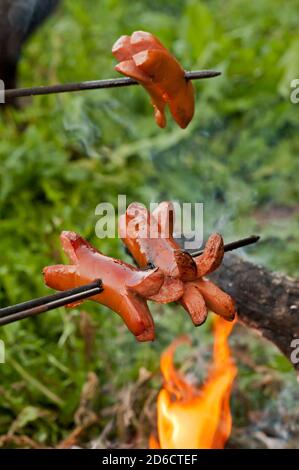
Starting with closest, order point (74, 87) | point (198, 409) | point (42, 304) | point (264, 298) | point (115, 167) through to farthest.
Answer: point (42, 304), point (74, 87), point (264, 298), point (198, 409), point (115, 167)

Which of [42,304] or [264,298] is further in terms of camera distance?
[264,298]

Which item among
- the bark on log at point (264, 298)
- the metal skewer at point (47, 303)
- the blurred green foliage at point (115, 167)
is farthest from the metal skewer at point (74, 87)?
the blurred green foliage at point (115, 167)

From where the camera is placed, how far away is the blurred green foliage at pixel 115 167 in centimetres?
279

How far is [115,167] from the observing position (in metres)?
4.21

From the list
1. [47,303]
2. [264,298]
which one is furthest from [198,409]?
[47,303]

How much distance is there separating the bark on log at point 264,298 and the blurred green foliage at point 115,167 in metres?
0.59

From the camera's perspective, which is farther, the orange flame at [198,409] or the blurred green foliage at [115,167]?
the blurred green foliage at [115,167]

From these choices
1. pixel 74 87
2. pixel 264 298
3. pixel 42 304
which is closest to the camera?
pixel 42 304

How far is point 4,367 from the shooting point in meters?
2.73

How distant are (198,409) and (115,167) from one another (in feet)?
7.13

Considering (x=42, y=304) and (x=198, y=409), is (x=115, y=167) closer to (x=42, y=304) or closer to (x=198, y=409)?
(x=198, y=409)

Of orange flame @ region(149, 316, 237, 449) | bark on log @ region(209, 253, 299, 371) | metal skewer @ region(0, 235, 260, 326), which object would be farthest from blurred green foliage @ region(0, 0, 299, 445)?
metal skewer @ region(0, 235, 260, 326)

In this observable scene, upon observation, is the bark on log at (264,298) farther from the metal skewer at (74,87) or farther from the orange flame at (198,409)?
the metal skewer at (74,87)

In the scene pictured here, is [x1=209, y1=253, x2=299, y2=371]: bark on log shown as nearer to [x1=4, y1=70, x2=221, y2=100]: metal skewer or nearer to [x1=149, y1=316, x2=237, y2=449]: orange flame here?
[x1=149, y1=316, x2=237, y2=449]: orange flame
